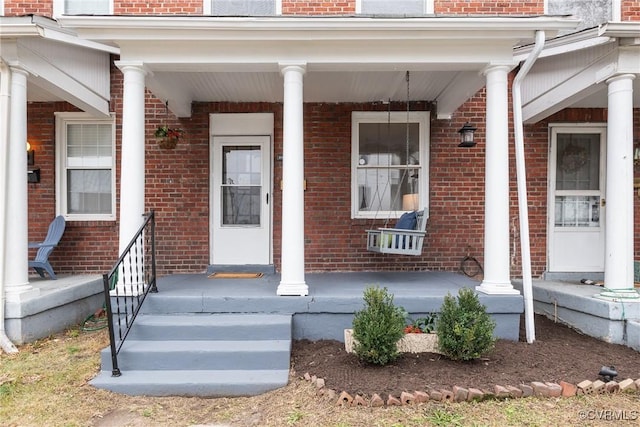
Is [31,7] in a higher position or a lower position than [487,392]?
higher

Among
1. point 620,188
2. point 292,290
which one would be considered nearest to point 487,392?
point 292,290

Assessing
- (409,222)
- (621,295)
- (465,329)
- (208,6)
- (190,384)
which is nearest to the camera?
(190,384)

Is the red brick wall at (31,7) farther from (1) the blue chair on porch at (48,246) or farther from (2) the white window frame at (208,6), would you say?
(1) the blue chair on porch at (48,246)

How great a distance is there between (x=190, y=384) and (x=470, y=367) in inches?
88.1

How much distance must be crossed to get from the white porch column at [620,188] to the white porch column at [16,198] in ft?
19.3

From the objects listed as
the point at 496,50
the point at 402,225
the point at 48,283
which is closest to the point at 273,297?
the point at 402,225

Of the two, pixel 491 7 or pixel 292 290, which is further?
pixel 491 7

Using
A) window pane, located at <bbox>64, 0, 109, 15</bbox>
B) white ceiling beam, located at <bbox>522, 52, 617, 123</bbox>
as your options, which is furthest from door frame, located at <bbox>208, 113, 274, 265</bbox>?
white ceiling beam, located at <bbox>522, 52, 617, 123</bbox>

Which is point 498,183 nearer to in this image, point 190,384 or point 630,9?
point 190,384

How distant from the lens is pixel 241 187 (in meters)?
5.59

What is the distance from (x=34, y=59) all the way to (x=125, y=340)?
9.83 feet

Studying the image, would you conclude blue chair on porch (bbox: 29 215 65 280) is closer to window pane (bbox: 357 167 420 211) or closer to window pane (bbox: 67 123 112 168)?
window pane (bbox: 67 123 112 168)

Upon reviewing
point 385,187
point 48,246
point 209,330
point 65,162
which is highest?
point 65,162

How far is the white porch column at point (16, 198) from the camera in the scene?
384 cm
